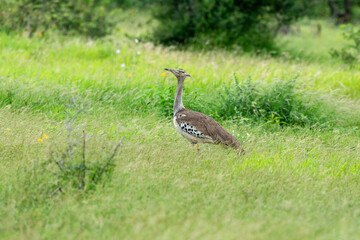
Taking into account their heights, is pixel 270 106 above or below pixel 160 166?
below

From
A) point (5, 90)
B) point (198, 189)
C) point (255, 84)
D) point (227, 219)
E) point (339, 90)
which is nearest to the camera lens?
point (227, 219)

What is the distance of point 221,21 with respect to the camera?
1420 cm

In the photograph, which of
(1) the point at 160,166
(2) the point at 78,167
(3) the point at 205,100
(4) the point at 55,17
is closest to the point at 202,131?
(1) the point at 160,166

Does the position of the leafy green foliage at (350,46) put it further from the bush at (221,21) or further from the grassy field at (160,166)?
the grassy field at (160,166)

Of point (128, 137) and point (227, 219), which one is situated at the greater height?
point (227, 219)

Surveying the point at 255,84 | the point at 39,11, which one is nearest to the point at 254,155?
the point at 255,84

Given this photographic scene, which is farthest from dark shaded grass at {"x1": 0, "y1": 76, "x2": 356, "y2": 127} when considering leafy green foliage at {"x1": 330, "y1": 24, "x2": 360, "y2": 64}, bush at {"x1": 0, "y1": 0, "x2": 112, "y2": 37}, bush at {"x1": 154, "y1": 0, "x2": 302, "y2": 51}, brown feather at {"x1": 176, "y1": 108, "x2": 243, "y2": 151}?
bush at {"x1": 154, "y1": 0, "x2": 302, "y2": 51}

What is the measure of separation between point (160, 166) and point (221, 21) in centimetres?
982

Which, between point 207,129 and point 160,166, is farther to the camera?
point 207,129

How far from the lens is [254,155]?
231 inches

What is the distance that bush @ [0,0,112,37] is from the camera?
41.3 feet

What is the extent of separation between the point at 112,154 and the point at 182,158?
1077mm

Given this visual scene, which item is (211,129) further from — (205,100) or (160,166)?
(205,100)

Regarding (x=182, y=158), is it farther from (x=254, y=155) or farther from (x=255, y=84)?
(x=255, y=84)
